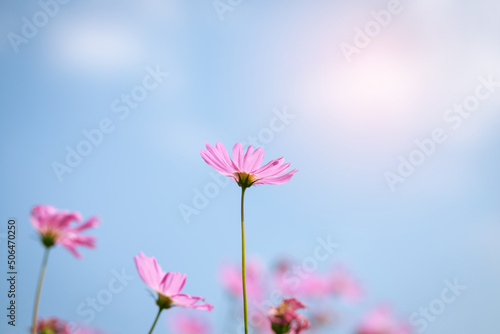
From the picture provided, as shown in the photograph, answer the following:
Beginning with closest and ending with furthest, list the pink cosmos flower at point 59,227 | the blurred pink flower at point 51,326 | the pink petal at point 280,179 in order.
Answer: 1. the pink cosmos flower at point 59,227
2. the blurred pink flower at point 51,326
3. the pink petal at point 280,179

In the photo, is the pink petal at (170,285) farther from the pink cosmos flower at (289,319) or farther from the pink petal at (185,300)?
the pink cosmos flower at (289,319)

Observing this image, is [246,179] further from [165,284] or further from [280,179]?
[165,284]

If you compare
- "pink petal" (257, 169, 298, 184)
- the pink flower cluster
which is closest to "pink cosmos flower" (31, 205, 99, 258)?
the pink flower cluster

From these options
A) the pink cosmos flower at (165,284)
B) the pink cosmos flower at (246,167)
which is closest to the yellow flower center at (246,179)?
the pink cosmos flower at (246,167)

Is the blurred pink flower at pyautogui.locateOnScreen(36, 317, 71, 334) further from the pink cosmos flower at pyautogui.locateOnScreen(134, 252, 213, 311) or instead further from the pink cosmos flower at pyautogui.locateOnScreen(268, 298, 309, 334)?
the pink cosmos flower at pyautogui.locateOnScreen(268, 298, 309, 334)

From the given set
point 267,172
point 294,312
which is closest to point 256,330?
point 294,312

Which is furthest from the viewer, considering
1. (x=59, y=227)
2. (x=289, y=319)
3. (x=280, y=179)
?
(x=280, y=179)

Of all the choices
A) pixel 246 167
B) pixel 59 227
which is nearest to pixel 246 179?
pixel 246 167

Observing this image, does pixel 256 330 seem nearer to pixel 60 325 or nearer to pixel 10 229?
pixel 60 325
